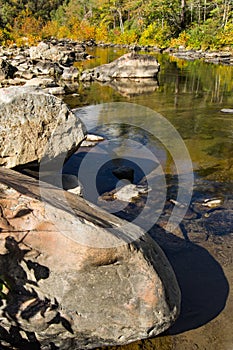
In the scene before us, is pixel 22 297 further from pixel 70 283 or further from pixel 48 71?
pixel 48 71

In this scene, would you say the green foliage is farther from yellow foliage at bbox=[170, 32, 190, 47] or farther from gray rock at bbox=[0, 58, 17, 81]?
gray rock at bbox=[0, 58, 17, 81]

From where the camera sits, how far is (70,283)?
9.53 feet

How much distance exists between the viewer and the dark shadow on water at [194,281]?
11.9 feet

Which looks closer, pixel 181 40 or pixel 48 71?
pixel 48 71

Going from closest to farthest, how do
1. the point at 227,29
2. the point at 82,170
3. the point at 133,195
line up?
the point at 133,195 → the point at 82,170 → the point at 227,29

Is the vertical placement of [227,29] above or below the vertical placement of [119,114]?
above

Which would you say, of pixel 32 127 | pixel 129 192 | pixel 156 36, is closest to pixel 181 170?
pixel 129 192

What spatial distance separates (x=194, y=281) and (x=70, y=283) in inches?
73.8

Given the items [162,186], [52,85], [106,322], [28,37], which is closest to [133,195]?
[162,186]

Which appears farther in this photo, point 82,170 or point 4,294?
point 82,170

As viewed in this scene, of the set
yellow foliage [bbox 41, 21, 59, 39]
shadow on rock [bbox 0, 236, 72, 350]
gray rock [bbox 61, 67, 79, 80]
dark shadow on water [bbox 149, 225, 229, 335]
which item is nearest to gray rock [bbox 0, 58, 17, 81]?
gray rock [bbox 61, 67, 79, 80]

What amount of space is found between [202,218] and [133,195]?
51.9 inches

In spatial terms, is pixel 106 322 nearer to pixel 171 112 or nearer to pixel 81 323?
pixel 81 323

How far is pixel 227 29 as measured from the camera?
36.7 meters
